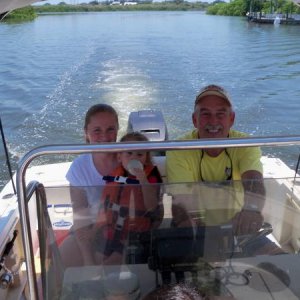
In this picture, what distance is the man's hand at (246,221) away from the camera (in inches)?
60.4

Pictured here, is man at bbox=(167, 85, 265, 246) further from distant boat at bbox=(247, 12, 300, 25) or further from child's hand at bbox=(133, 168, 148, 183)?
distant boat at bbox=(247, 12, 300, 25)

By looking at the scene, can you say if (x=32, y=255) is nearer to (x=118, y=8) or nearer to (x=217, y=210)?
(x=217, y=210)

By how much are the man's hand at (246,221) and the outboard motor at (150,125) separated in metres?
2.11

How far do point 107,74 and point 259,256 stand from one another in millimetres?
10356

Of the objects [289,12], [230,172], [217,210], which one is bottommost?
[289,12]

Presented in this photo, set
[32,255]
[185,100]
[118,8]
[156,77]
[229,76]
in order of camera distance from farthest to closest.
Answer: [118,8] → [229,76] → [156,77] → [185,100] → [32,255]

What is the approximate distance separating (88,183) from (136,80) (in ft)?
29.7

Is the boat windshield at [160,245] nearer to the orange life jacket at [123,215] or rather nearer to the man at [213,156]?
the orange life jacket at [123,215]

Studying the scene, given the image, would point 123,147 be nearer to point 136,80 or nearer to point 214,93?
point 214,93

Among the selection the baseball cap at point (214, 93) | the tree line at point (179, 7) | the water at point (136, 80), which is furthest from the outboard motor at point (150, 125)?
the tree line at point (179, 7)

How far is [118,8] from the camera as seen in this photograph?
35.8 m

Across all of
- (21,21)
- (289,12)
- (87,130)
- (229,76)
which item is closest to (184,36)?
(229,76)

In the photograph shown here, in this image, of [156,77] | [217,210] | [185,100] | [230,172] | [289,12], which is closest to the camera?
[217,210]

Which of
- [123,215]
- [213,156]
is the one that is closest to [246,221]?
[123,215]
